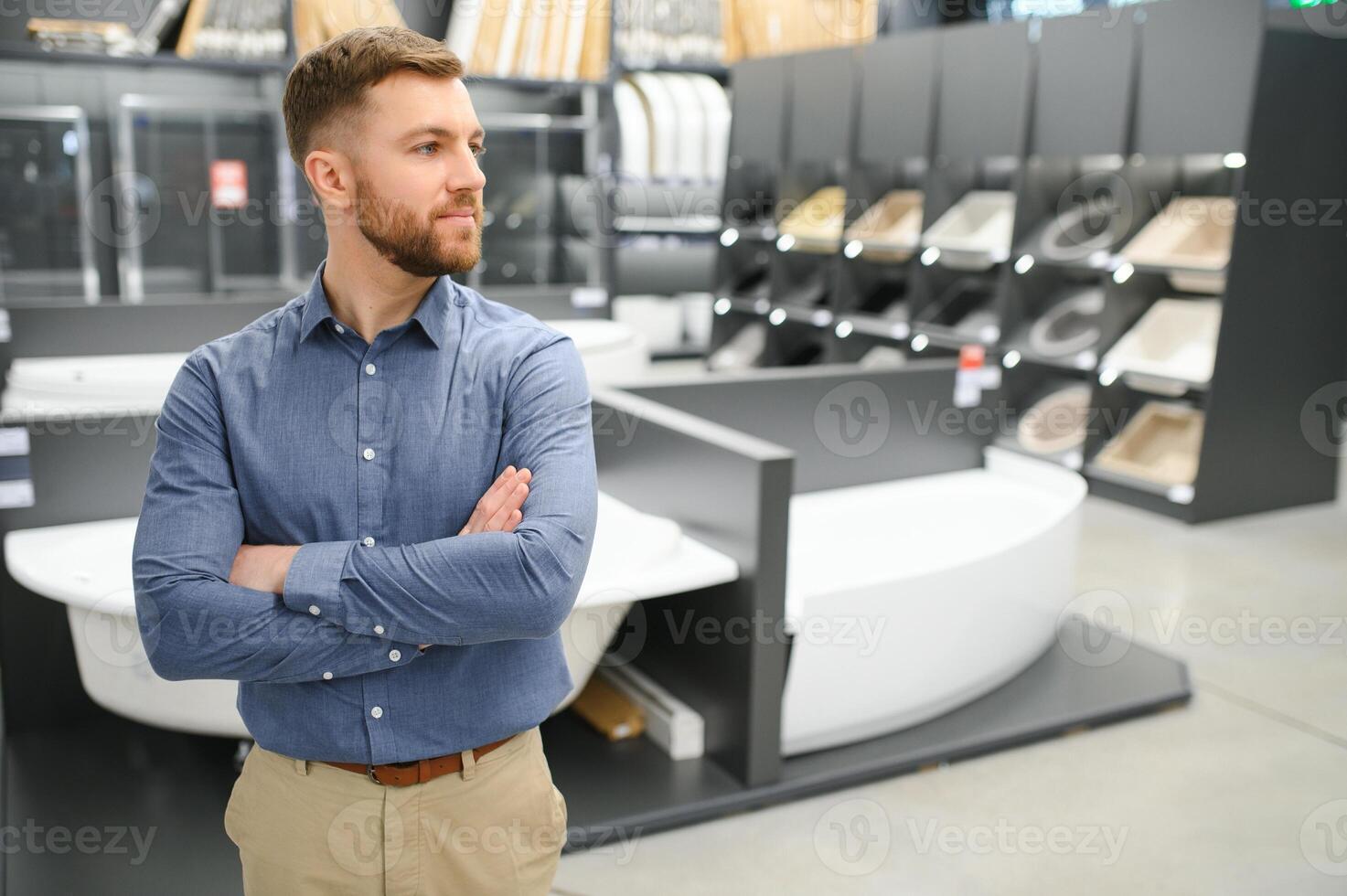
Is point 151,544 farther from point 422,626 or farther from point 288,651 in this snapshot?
point 422,626

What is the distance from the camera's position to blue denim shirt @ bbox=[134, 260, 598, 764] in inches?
51.8

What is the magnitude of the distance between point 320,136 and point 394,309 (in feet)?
0.71

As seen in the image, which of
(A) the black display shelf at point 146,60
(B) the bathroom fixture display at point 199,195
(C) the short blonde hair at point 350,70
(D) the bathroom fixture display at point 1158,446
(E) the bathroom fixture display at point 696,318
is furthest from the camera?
(E) the bathroom fixture display at point 696,318

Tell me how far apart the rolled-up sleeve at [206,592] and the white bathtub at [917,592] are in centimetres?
149

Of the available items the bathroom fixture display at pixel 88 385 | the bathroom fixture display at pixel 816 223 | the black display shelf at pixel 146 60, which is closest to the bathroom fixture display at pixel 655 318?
the bathroom fixture display at pixel 816 223

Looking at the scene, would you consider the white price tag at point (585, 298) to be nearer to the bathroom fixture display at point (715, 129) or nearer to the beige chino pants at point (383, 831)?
the bathroom fixture display at point (715, 129)

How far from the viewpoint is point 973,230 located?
6.29 m

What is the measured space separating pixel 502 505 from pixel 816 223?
20.7ft

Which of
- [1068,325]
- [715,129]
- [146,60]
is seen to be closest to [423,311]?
[1068,325]

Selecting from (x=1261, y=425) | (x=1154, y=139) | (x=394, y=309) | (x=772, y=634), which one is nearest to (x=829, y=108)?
(x=1154, y=139)

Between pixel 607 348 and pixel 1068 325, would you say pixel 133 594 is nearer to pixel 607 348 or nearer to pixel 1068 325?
pixel 607 348

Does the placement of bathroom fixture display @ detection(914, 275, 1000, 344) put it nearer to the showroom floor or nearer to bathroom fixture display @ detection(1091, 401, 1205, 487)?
bathroom fixture display @ detection(1091, 401, 1205, 487)

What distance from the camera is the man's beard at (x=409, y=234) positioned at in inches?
51.2

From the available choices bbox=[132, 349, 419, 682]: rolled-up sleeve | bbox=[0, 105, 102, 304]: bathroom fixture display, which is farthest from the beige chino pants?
bbox=[0, 105, 102, 304]: bathroom fixture display
